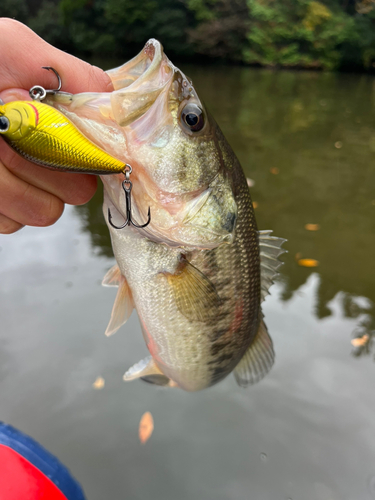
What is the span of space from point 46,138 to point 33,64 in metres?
0.29

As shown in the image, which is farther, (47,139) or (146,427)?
(146,427)

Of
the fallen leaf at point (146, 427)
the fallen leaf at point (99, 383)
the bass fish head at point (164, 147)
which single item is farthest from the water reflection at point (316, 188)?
the bass fish head at point (164, 147)

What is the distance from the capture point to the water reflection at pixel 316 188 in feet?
11.0

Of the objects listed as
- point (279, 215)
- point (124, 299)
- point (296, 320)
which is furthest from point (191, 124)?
point (279, 215)

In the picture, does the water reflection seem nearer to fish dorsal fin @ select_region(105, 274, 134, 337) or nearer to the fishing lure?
fish dorsal fin @ select_region(105, 274, 134, 337)

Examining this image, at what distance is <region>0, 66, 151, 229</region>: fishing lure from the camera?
757 mm

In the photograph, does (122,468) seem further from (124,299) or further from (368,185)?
(368,185)

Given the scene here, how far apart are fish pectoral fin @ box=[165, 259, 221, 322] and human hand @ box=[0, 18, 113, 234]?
393 millimetres

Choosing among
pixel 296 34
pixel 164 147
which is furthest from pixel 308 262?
pixel 296 34

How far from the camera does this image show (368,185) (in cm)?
541

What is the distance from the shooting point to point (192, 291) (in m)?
1.23

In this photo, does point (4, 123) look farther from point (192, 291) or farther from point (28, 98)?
point (192, 291)

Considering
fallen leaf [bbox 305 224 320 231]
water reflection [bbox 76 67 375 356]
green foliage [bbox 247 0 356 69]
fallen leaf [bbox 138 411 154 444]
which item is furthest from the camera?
green foliage [bbox 247 0 356 69]

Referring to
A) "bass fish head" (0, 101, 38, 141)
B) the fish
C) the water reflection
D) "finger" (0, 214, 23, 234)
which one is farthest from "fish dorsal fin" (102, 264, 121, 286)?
the water reflection
